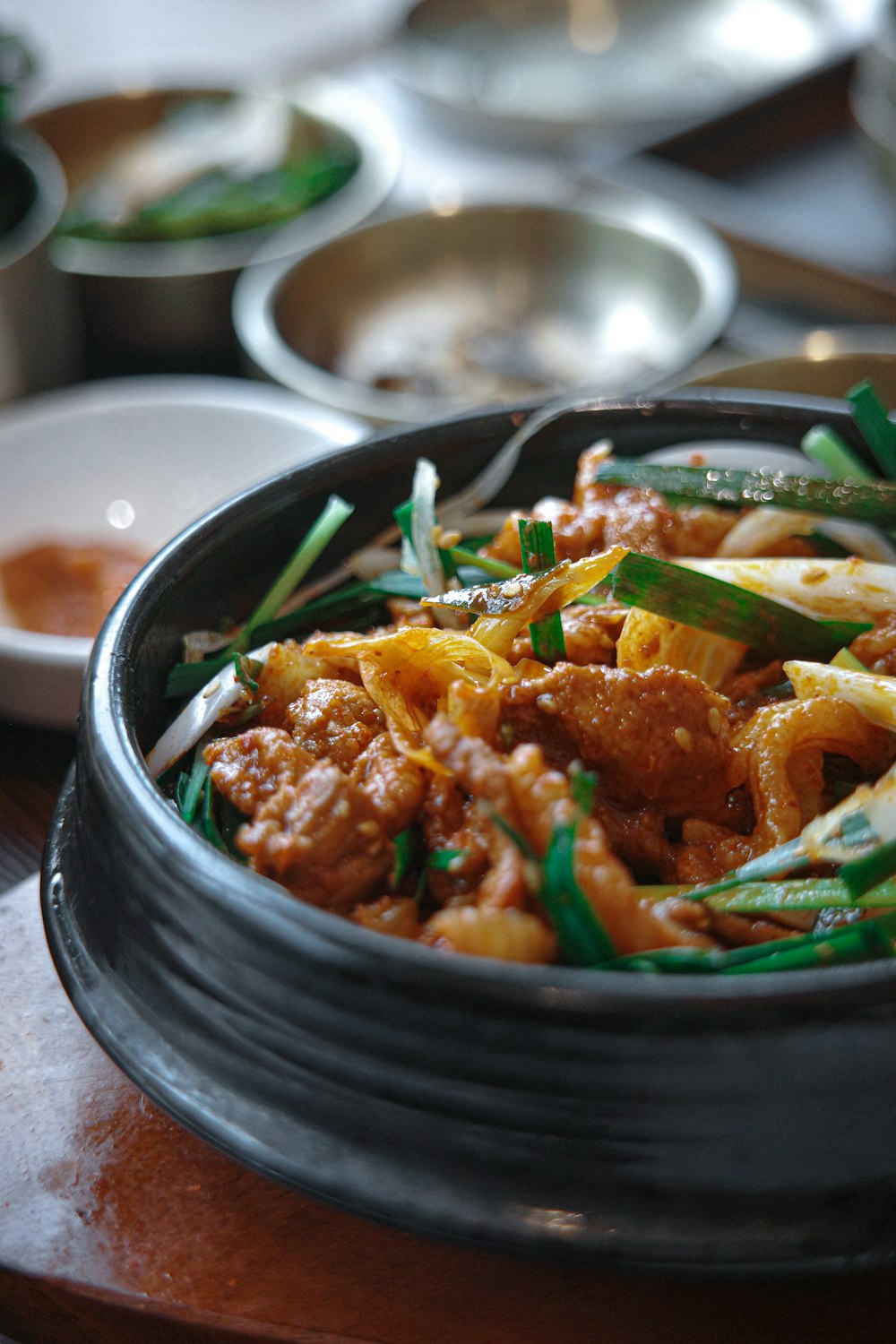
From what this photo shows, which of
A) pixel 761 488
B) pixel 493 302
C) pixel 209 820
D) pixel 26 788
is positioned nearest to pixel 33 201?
pixel 493 302

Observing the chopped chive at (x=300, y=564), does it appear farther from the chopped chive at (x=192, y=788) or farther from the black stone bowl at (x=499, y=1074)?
the black stone bowl at (x=499, y=1074)

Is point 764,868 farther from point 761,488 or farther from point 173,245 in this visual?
point 173,245

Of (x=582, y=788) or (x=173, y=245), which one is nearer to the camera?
(x=582, y=788)

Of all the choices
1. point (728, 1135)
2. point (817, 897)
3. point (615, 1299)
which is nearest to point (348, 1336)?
point (615, 1299)

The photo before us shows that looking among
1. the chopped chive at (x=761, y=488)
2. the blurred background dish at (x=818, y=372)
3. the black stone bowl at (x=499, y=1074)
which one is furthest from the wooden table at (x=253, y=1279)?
the blurred background dish at (x=818, y=372)

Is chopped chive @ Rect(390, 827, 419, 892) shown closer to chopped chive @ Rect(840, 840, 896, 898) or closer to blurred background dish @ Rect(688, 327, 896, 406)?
chopped chive @ Rect(840, 840, 896, 898)

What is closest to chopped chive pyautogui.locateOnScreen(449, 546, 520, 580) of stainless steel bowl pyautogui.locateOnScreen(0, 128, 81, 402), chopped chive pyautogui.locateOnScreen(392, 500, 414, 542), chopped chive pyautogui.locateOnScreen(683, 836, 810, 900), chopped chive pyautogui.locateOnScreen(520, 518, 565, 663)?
chopped chive pyautogui.locateOnScreen(392, 500, 414, 542)
